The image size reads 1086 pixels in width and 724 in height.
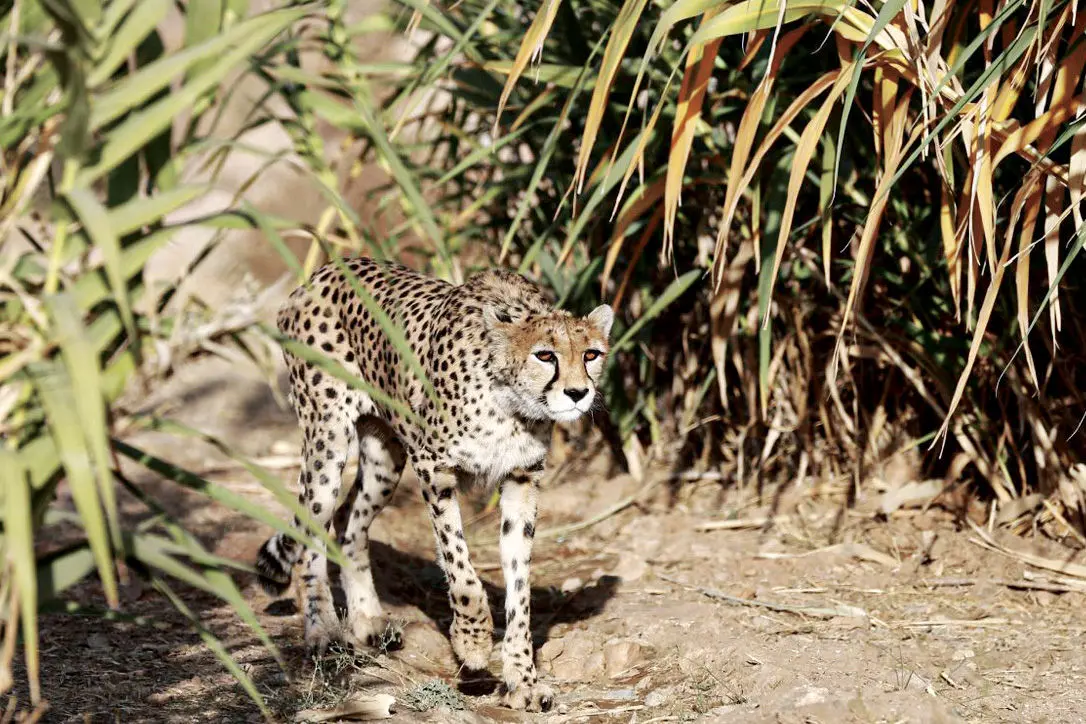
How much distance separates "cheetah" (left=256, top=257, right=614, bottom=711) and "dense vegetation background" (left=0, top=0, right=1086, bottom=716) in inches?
10.6

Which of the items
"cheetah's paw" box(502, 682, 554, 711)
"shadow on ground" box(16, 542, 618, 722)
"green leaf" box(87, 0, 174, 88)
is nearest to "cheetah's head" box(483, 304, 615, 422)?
"cheetah's paw" box(502, 682, 554, 711)

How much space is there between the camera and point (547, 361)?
347cm

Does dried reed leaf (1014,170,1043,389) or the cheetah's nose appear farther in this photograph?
the cheetah's nose

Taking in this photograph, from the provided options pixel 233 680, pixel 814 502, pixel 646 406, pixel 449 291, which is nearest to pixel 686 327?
pixel 646 406

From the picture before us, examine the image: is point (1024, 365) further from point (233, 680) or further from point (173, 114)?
point (173, 114)

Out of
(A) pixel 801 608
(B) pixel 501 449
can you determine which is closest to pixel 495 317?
(B) pixel 501 449

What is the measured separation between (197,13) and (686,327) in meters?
2.98

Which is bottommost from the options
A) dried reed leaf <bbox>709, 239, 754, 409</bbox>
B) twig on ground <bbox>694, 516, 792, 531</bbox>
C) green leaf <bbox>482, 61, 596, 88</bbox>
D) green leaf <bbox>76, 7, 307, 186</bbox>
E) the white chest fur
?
twig on ground <bbox>694, 516, 792, 531</bbox>

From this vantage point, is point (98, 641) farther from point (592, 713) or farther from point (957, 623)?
point (957, 623)

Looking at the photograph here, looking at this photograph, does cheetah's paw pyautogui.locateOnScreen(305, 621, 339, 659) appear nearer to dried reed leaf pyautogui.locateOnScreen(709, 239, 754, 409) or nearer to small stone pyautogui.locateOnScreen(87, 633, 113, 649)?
small stone pyautogui.locateOnScreen(87, 633, 113, 649)

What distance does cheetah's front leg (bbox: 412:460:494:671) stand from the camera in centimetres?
361

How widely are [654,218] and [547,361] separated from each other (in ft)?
2.70

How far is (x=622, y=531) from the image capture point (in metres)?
4.89

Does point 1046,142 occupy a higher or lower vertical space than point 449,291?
higher
